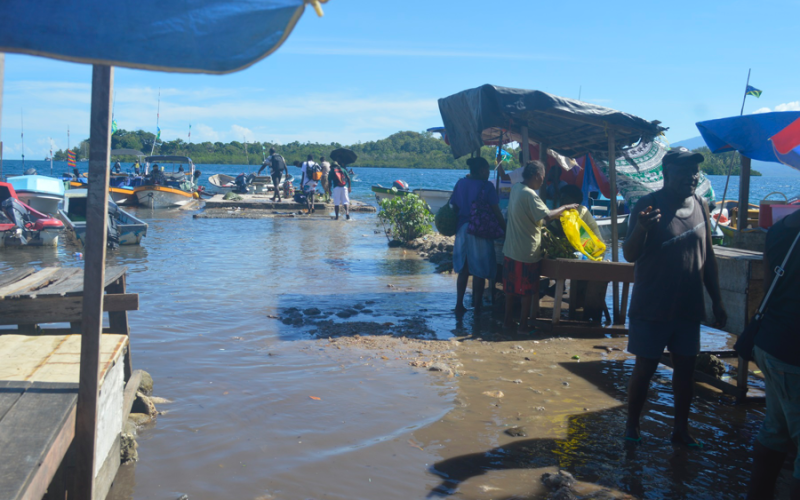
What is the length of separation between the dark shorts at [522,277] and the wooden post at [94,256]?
14.6 ft

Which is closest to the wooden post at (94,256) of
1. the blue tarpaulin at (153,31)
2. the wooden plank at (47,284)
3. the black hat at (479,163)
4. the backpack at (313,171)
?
the blue tarpaulin at (153,31)

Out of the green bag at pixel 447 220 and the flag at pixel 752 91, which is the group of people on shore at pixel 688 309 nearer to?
the green bag at pixel 447 220

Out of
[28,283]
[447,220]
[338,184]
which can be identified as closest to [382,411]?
[28,283]

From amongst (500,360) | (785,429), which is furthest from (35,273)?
(785,429)

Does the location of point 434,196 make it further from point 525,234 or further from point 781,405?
point 781,405

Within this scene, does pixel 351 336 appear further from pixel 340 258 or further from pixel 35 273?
pixel 340 258

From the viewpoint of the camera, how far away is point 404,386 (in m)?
4.68

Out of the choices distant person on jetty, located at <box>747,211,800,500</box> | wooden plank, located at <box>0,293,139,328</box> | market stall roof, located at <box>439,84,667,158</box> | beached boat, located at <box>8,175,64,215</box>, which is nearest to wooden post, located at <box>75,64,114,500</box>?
wooden plank, located at <box>0,293,139,328</box>

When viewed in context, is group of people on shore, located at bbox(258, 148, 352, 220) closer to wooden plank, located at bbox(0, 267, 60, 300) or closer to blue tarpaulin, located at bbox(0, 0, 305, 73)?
wooden plank, located at bbox(0, 267, 60, 300)

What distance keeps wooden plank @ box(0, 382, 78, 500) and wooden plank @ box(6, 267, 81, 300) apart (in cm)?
114

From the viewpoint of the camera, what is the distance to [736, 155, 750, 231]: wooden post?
665cm

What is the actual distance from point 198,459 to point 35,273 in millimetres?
2061

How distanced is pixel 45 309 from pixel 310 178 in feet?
53.3

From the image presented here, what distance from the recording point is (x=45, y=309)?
3.51m
